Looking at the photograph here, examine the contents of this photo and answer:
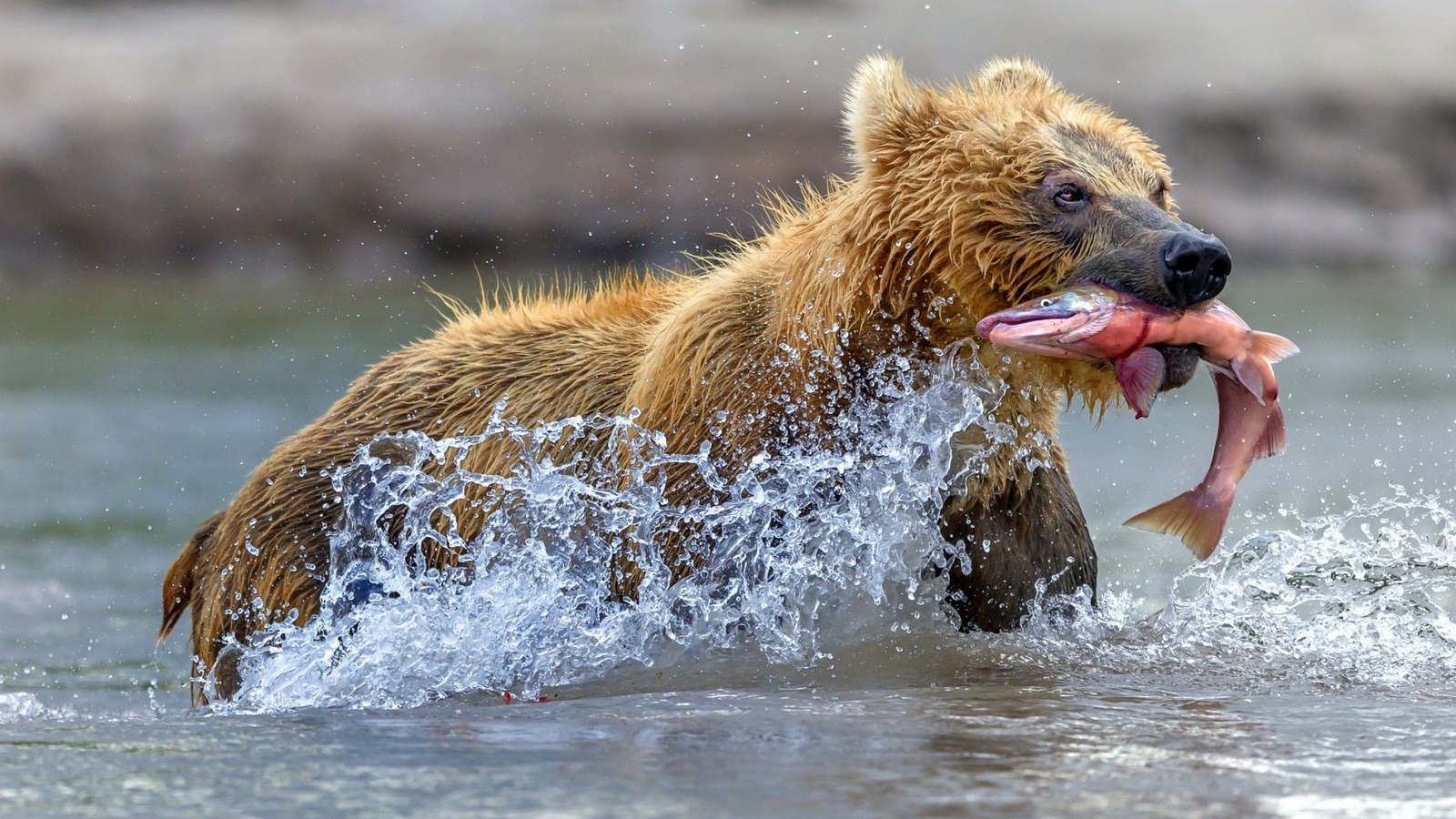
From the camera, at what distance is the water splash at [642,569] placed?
430 centimetres

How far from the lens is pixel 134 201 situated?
16.0 meters

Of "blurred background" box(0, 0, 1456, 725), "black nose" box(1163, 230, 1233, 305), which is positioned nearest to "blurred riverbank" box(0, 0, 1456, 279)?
"blurred background" box(0, 0, 1456, 725)

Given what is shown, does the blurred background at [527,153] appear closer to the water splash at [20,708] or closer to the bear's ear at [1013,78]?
the water splash at [20,708]

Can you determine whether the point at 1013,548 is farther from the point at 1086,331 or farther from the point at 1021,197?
the point at 1021,197

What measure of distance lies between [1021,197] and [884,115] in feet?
1.44

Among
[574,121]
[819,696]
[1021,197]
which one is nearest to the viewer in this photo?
[819,696]

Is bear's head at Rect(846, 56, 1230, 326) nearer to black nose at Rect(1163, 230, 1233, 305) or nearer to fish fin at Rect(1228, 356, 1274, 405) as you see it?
black nose at Rect(1163, 230, 1233, 305)

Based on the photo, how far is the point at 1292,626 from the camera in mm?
4613

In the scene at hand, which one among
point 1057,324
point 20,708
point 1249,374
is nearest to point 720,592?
point 1057,324

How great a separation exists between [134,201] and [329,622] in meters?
12.4

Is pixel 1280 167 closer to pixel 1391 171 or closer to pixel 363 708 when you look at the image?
pixel 1391 171

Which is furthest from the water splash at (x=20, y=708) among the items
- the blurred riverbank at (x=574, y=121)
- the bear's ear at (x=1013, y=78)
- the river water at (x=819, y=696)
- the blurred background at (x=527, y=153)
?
the blurred riverbank at (x=574, y=121)

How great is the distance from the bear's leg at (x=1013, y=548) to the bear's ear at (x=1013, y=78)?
3.20ft

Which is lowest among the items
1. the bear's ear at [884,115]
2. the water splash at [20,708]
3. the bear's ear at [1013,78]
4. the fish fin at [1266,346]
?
the water splash at [20,708]
